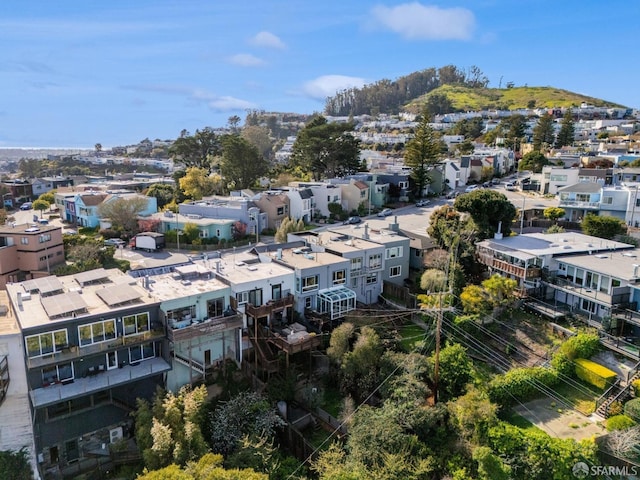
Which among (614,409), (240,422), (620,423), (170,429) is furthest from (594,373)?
(170,429)

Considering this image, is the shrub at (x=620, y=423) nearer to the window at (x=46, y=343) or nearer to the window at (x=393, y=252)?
the window at (x=393, y=252)

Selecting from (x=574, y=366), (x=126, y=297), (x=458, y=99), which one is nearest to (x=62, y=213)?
(x=126, y=297)

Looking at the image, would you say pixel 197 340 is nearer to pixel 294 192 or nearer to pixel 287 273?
pixel 287 273

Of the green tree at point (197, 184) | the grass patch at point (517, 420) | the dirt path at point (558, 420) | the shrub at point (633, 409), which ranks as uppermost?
the green tree at point (197, 184)

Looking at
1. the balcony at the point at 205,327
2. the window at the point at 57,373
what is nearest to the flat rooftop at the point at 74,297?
the balcony at the point at 205,327

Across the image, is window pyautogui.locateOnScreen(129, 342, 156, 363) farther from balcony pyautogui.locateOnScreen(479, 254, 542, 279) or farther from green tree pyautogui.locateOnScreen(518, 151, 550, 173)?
green tree pyautogui.locateOnScreen(518, 151, 550, 173)

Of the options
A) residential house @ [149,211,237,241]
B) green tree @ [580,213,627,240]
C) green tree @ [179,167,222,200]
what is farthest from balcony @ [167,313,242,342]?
green tree @ [179,167,222,200]
